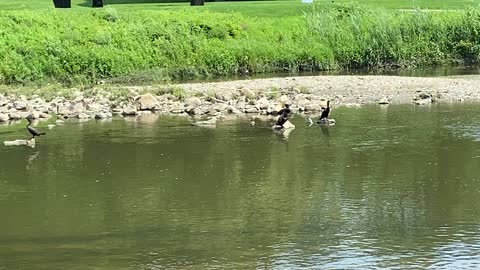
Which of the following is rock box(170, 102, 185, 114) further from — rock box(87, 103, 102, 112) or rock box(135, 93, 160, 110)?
rock box(87, 103, 102, 112)

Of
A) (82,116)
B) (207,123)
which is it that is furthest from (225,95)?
(82,116)

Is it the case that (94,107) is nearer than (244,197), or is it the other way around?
(244,197)

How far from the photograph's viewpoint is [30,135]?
21016 millimetres

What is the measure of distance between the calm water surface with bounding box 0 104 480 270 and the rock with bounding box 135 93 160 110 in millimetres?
2666

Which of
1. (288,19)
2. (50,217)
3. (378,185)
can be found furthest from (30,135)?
(288,19)

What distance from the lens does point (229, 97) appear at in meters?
26.0

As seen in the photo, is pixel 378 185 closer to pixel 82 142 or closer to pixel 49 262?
pixel 49 262

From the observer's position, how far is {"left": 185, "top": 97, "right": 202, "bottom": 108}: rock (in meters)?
25.2

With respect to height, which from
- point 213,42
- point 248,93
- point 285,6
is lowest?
point 248,93

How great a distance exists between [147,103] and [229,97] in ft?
7.58

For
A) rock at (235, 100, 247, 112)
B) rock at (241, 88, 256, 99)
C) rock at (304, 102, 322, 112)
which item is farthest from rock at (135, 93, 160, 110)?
rock at (304, 102, 322, 112)

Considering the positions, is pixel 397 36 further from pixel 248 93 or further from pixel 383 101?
pixel 248 93

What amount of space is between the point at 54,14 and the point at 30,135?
17025 mm

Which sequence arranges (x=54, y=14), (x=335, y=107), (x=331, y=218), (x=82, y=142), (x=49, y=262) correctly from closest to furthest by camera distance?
1. (x=49, y=262)
2. (x=331, y=218)
3. (x=82, y=142)
4. (x=335, y=107)
5. (x=54, y=14)
